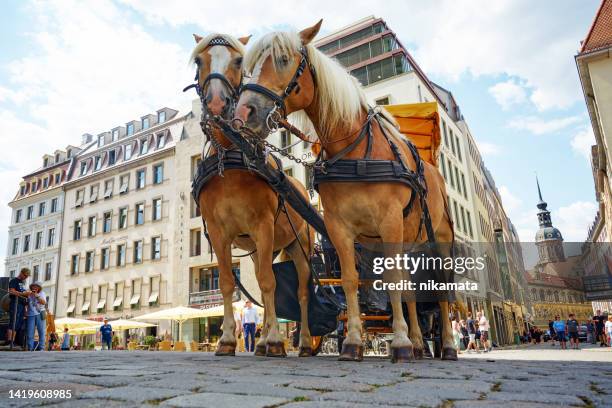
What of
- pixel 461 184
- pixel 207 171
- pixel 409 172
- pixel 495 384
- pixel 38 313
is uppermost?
pixel 461 184

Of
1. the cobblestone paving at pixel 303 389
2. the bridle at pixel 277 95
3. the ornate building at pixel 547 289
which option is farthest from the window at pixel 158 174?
the ornate building at pixel 547 289

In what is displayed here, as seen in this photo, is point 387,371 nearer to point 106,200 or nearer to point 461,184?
point 461,184

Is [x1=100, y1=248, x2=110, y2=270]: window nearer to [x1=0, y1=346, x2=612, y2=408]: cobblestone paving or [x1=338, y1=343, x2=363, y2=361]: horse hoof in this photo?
[x1=338, y1=343, x2=363, y2=361]: horse hoof

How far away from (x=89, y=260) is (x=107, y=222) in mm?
3426

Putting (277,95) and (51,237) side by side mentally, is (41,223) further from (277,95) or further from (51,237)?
(277,95)

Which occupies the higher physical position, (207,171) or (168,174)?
(168,174)

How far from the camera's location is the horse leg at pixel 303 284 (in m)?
5.50

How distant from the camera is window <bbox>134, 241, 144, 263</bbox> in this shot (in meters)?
34.2

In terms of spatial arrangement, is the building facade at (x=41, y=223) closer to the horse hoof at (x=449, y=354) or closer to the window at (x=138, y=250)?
the window at (x=138, y=250)

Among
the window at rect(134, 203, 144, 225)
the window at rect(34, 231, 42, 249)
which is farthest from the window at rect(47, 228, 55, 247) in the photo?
the window at rect(134, 203, 144, 225)

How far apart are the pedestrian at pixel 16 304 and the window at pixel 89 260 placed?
29.1 meters

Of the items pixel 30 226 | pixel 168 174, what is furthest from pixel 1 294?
pixel 30 226

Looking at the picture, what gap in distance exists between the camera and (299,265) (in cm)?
591

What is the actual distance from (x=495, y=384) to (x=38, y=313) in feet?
34.7
